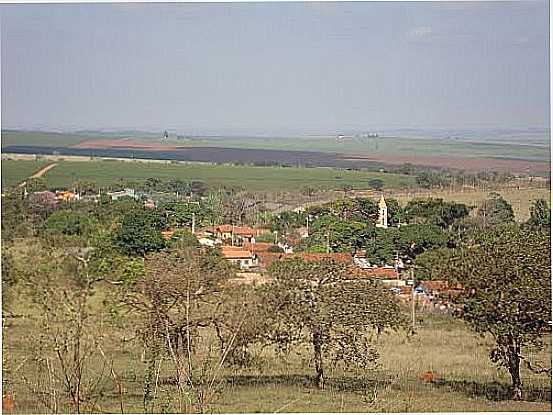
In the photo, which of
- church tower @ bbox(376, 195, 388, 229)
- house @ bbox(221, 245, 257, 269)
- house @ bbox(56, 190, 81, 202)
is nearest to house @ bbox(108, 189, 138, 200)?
house @ bbox(56, 190, 81, 202)

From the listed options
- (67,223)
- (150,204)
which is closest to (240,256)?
(150,204)

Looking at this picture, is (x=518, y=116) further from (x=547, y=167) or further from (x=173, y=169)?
(x=173, y=169)

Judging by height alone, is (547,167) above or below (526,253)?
above

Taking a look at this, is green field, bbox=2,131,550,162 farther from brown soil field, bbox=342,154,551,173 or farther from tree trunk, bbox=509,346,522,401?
tree trunk, bbox=509,346,522,401

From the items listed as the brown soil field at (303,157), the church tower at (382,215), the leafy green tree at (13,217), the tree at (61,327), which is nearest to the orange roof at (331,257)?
the church tower at (382,215)

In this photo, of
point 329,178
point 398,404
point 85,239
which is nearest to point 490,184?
point 329,178
